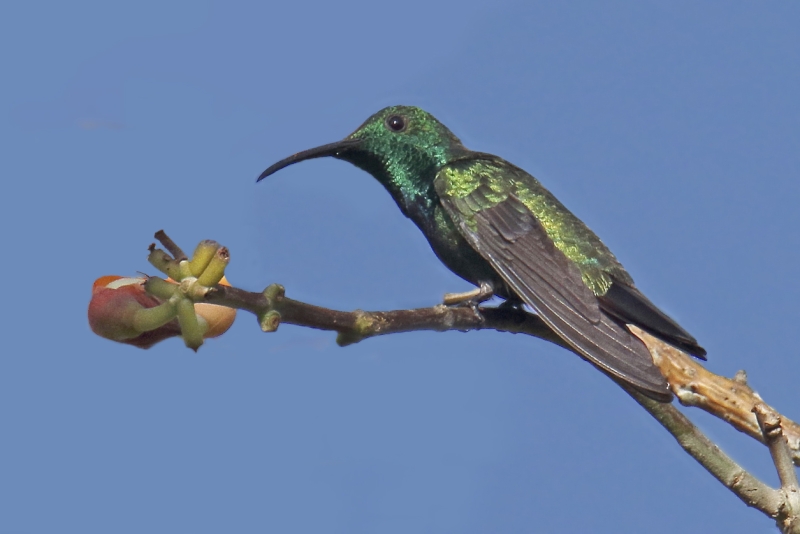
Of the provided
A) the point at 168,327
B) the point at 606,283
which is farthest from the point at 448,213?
the point at 168,327

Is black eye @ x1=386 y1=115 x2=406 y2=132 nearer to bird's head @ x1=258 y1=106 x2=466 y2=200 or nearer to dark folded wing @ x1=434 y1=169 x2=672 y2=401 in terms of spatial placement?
bird's head @ x1=258 y1=106 x2=466 y2=200

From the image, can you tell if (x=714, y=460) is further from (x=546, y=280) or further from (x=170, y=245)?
(x=170, y=245)

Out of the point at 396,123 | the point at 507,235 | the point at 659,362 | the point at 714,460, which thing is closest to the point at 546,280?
the point at 507,235

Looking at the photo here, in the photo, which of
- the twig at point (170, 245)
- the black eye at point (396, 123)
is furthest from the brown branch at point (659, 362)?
the black eye at point (396, 123)

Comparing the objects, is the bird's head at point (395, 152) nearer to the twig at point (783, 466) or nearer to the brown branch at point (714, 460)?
the brown branch at point (714, 460)

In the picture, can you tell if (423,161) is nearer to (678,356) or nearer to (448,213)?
(448,213)

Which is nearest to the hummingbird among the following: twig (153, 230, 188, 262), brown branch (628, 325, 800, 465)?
brown branch (628, 325, 800, 465)

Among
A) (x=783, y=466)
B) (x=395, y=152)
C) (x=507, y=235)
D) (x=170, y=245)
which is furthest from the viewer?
(x=395, y=152)
